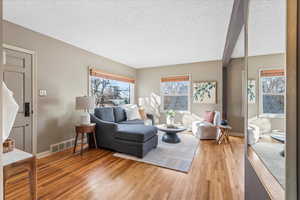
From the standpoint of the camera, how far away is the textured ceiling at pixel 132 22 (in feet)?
6.07

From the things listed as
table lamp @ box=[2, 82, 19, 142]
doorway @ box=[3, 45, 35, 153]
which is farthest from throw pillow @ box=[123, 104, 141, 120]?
table lamp @ box=[2, 82, 19, 142]

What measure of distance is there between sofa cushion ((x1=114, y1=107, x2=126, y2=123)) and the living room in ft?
0.10

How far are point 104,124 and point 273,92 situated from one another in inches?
113

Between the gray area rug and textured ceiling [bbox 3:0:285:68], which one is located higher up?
textured ceiling [bbox 3:0:285:68]

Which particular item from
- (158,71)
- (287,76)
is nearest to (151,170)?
(287,76)

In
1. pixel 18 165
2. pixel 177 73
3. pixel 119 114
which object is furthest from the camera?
pixel 177 73

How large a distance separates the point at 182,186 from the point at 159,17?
2454mm

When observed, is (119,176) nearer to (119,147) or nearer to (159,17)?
(119,147)

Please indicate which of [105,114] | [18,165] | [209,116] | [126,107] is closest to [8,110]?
[18,165]

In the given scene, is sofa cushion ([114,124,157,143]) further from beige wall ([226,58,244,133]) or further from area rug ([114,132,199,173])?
beige wall ([226,58,244,133])

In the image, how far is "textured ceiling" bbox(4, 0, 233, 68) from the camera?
1.88m

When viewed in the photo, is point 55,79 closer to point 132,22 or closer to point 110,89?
point 110,89

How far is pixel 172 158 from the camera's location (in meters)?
2.61

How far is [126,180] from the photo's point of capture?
1.93 metres
